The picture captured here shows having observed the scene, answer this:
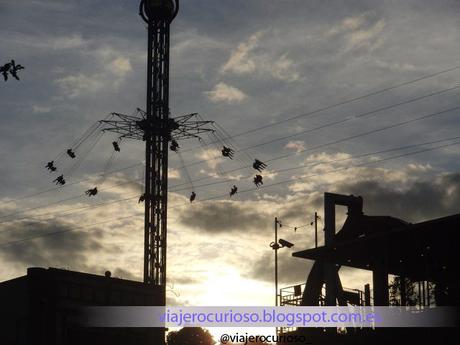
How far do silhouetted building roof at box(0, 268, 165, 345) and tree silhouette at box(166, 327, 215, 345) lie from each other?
88.8 meters

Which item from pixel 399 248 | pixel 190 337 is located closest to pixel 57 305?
pixel 399 248

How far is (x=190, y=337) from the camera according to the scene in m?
137

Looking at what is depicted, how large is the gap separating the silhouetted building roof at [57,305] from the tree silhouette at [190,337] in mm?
88806

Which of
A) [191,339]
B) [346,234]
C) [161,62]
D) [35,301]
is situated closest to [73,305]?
[35,301]

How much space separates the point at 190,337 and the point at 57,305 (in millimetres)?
96143

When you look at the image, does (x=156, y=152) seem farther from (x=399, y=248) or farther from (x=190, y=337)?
(x=190, y=337)

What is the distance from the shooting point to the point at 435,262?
47.6m

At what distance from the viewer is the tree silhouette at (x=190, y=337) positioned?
134 metres

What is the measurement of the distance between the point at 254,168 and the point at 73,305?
18.2 meters

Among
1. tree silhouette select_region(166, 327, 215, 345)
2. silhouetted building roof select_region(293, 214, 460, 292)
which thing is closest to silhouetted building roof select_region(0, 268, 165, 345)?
silhouetted building roof select_region(293, 214, 460, 292)

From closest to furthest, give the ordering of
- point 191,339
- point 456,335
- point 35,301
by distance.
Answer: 1. point 456,335
2. point 35,301
3. point 191,339

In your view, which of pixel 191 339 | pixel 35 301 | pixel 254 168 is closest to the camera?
pixel 35 301

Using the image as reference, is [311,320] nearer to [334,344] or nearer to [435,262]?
[334,344]

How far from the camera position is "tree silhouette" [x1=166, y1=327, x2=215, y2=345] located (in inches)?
5266
